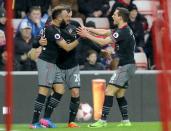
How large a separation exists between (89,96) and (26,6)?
3016 mm

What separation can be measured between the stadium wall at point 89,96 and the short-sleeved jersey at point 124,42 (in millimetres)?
2372

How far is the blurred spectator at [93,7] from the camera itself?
17.5 metres

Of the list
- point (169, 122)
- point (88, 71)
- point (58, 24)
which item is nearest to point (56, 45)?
point (58, 24)

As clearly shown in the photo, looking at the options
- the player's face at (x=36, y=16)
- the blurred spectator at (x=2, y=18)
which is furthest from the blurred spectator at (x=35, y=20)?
the blurred spectator at (x=2, y=18)

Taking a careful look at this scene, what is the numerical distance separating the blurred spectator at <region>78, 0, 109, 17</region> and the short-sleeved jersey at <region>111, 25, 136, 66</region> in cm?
466

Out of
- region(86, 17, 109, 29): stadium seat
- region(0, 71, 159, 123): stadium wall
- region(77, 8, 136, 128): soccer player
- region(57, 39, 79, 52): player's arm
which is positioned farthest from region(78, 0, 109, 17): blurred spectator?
region(57, 39, 79, 52): player's arm

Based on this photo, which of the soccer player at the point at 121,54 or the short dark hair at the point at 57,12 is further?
the soccer player at the point at 121,54

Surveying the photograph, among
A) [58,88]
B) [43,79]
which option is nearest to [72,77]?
[58,88]

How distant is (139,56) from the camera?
54.4 feet

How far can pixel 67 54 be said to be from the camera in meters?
12.8

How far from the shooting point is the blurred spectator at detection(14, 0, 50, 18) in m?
17.1

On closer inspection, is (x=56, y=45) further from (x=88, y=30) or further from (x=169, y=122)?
(x=169, y=122)

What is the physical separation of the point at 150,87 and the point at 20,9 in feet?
12.2

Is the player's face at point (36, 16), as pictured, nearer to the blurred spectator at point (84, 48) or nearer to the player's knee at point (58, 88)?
the blurred spectator at point (84, 48)
